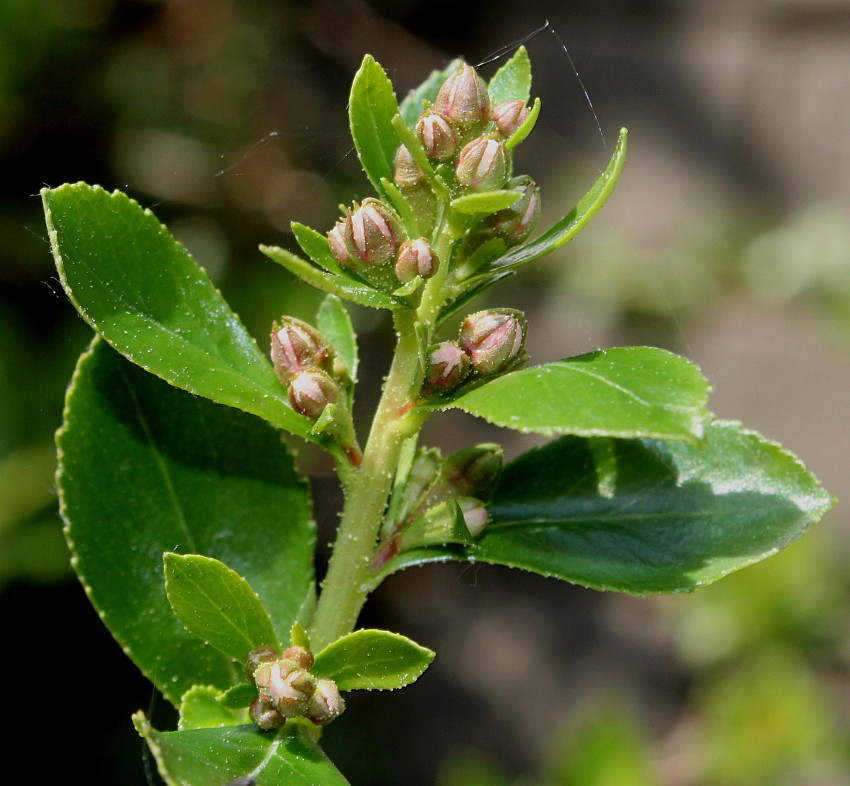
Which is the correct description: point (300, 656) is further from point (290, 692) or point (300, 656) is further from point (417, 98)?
point (417, 98)

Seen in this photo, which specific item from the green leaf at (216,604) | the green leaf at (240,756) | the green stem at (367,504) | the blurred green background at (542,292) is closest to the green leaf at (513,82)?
the green stem at (367,504)

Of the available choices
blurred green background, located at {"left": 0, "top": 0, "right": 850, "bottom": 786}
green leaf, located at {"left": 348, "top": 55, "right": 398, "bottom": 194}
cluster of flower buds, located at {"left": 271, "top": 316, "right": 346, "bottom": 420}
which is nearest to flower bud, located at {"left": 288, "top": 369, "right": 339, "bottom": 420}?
cluster of flower buds, located at {"left": 271, "top": 316, "right": 346, "bottom": 420}

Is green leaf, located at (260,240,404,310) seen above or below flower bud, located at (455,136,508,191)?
below

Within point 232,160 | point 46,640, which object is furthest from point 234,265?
point 46,640

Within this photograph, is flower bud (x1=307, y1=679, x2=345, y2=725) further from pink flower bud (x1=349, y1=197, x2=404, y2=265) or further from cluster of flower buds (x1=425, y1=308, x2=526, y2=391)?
pink flower bud (x1=349, y1=197, x2=404, y2=265)

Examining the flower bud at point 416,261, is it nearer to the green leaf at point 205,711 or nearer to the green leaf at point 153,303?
the green leaf at point 153,303

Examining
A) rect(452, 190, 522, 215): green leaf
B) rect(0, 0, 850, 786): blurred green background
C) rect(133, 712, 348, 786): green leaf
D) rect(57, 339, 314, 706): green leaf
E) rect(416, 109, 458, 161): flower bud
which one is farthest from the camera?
rect(0, 0, 850, 786): blurred green background

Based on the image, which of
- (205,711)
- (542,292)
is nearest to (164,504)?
(205,711)
